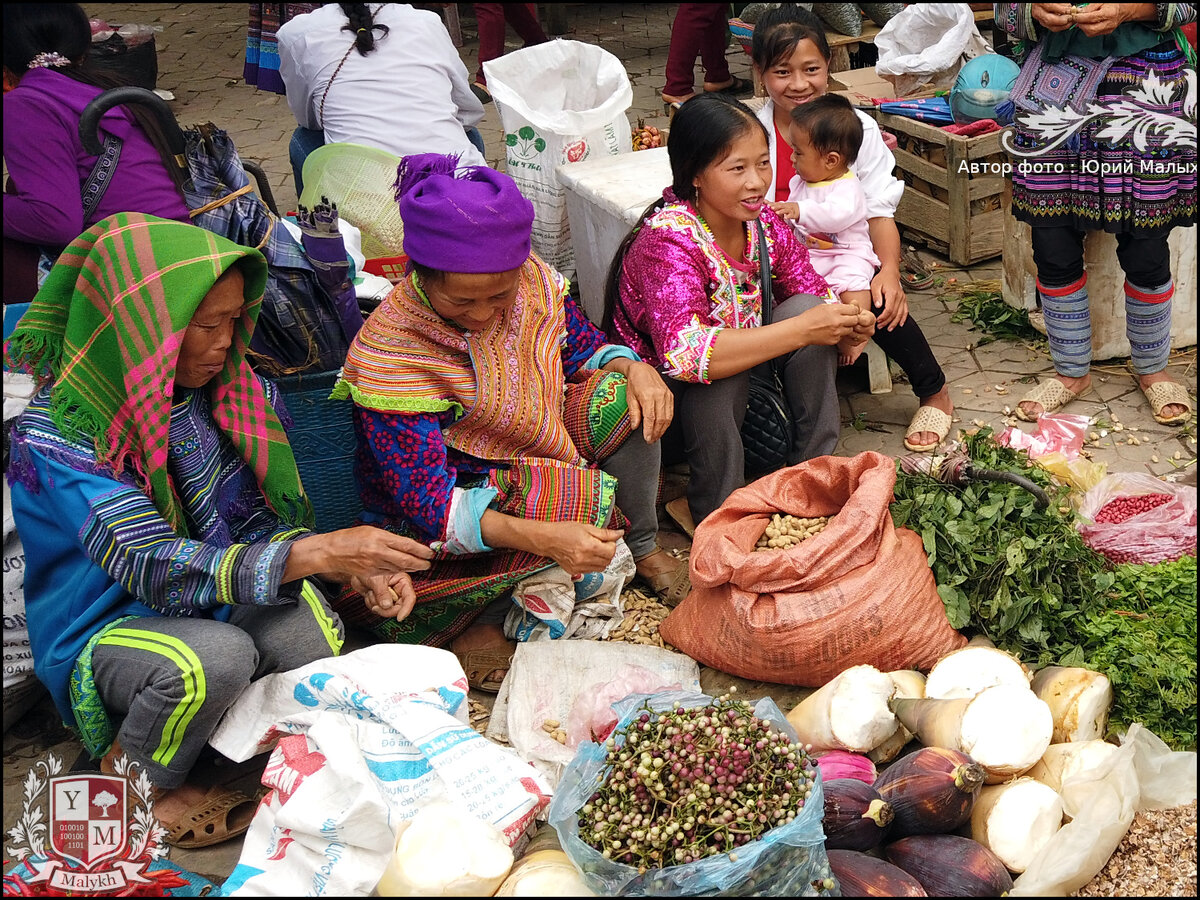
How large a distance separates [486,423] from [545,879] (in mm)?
1178

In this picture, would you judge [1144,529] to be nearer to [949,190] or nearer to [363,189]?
[949,190]

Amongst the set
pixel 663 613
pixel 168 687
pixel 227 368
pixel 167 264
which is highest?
pixel 167 264

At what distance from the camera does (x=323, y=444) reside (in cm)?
310

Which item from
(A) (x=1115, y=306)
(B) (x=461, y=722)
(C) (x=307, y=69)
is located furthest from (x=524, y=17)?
(B) (x=461, y=722)

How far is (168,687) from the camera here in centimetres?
227

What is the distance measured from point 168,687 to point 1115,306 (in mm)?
3278

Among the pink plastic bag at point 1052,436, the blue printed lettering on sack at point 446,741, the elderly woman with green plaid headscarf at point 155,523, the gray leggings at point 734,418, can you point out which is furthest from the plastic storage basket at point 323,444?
the pink plastic bag at point 1052,436

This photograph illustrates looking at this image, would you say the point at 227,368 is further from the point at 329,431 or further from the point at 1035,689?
the point at 1035,689

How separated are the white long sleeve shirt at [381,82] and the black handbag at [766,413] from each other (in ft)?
4.54

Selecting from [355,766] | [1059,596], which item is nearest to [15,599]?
[355,766]

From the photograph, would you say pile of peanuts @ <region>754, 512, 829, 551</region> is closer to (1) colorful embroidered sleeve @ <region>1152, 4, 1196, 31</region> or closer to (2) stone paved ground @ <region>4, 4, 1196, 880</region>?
(2) stone paved ground @ <region>4, 4, 1196, 880</region>

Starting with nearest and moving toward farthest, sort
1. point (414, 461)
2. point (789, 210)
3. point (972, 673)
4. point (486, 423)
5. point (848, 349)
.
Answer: point (972, 673) < point (414, 461) < point (486, 423) < point (848, 349) < point (789, 210)

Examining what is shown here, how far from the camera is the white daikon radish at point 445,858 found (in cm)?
191

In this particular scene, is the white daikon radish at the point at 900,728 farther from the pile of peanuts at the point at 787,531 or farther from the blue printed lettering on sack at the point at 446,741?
the blue printed lettering on sack at the point at 446,741
